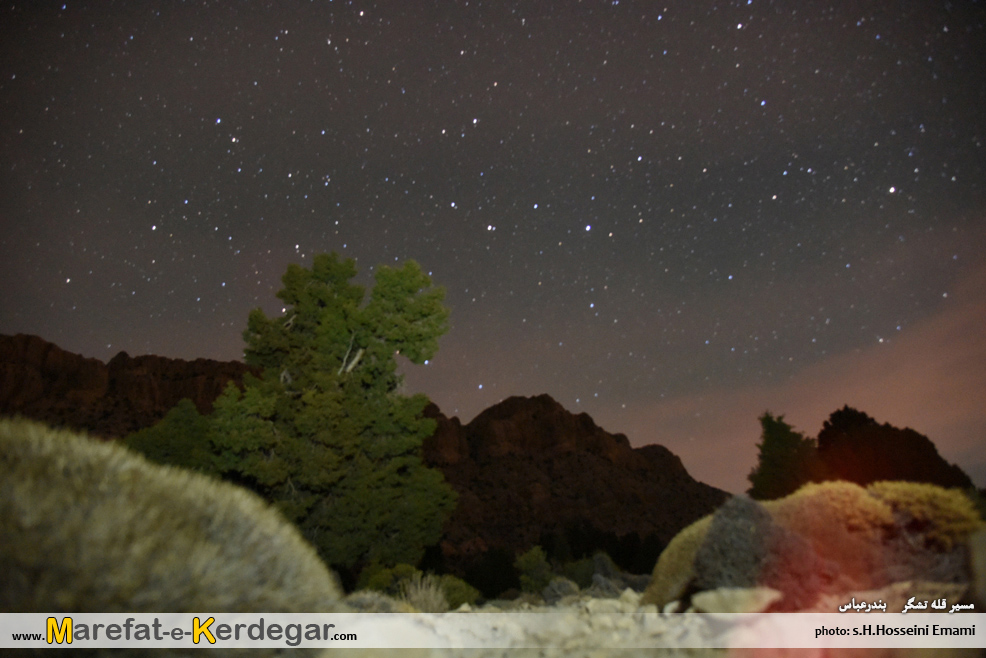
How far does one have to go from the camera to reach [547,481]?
99500mm

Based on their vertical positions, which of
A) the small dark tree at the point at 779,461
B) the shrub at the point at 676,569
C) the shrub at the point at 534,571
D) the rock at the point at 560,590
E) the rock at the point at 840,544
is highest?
the small dark tree at the point at 779,461

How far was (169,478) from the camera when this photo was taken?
491cm

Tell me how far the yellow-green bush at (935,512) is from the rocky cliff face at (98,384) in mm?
81588

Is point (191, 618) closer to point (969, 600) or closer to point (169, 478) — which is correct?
point (169, 478)

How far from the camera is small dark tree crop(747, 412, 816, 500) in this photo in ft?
46.6

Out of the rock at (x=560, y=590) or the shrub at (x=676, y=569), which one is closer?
the shrub at (x=676, y=569)

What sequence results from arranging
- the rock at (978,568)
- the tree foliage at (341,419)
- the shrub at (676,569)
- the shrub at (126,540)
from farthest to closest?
the tree foliage at (341,419) < the shrub at (676,569) < the rock at (978,568) < the shrub at (126,540)

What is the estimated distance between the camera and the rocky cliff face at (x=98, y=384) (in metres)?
79.6

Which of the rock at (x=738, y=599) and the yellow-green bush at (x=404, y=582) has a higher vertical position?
the rock at (x=738, y=599)

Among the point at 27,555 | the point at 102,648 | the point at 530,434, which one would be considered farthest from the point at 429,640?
the point at 530,434

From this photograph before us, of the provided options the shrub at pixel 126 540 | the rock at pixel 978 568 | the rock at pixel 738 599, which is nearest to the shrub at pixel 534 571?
the rock at pixel 738 599

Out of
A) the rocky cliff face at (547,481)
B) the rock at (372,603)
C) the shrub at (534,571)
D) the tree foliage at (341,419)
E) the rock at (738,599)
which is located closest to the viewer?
the rock at (738,599)

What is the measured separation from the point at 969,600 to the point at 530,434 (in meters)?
116

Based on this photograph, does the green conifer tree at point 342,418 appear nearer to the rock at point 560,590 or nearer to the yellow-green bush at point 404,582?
the yellow-green bush at point 404,582
